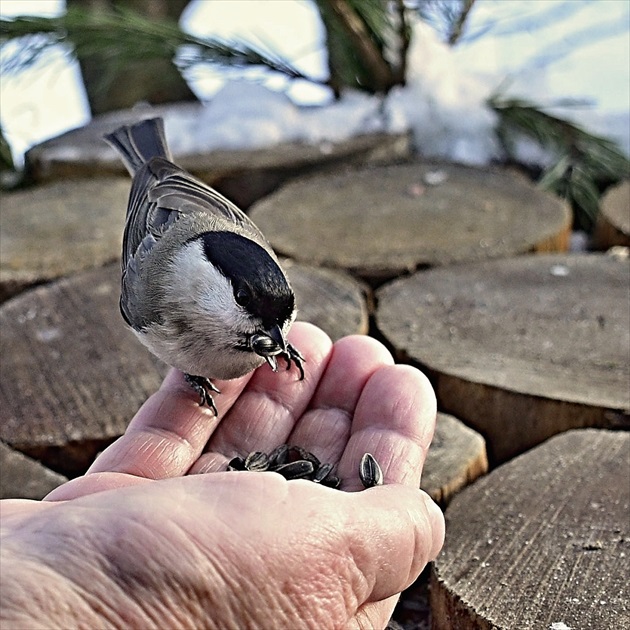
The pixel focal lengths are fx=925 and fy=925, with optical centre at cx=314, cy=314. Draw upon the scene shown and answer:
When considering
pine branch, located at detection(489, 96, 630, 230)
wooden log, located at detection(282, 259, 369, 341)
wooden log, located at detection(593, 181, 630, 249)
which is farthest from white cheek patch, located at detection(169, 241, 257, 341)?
pine branch, located at detection(489, 96, 630, 230)

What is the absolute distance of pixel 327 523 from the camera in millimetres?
1423

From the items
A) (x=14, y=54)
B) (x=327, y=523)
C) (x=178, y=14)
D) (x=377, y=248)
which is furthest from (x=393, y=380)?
(x=178, y=14)

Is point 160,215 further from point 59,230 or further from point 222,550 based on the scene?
point 59,230

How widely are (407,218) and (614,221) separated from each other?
32.0 inches

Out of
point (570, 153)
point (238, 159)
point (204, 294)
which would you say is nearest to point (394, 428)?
point (204, 294)

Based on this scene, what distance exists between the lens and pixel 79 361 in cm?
Answer: 285

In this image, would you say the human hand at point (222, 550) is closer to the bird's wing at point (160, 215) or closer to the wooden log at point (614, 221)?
the bird's wing at point (160, 215)

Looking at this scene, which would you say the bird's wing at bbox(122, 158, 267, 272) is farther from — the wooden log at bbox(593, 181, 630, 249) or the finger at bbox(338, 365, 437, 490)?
the wooden log at bbox(593, 181, 630, 249)

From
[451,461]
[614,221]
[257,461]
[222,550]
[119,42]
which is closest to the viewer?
[222,550]

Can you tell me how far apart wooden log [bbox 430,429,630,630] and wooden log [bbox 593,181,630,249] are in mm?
1487

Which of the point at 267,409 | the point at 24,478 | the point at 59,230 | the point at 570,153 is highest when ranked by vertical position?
the point at 267,409

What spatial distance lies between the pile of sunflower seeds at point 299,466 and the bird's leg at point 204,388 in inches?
6.4

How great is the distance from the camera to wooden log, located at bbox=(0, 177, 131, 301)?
3490mm

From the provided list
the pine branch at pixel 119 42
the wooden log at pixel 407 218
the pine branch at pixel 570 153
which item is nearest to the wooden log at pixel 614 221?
the wooden log at pixel 407 218
